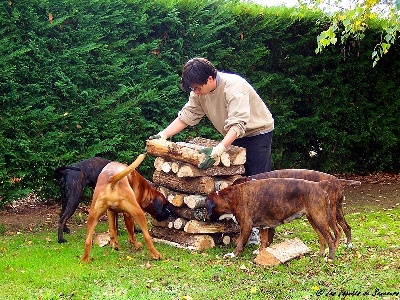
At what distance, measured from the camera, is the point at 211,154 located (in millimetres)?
6523

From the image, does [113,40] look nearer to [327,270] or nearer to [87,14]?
[87,14]

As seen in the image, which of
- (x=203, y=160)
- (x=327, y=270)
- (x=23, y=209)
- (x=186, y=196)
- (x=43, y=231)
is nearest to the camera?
(x=327, y=270)

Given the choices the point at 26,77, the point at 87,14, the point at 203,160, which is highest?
the point at 87,14

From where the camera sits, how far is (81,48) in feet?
28.3

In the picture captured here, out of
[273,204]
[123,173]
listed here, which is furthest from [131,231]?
[273,204]

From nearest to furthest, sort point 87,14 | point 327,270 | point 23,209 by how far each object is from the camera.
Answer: point 327,270
point 87,14
point 23,209

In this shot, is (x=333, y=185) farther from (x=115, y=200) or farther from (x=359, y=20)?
(x=359, y=20)

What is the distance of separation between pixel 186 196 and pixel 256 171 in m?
0.96

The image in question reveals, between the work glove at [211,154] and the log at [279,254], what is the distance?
117 centimetres

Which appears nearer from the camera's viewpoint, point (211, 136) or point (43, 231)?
point (43, 231)

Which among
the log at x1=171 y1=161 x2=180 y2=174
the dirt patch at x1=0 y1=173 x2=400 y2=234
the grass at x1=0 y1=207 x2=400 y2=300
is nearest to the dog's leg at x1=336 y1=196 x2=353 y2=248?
the grass at x1=0 y1=207 x2=400 y2=300

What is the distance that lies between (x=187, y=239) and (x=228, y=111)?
1.69 m

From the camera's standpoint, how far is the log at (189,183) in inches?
275

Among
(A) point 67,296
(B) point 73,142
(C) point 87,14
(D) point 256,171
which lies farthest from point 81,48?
(A) point 67,296
